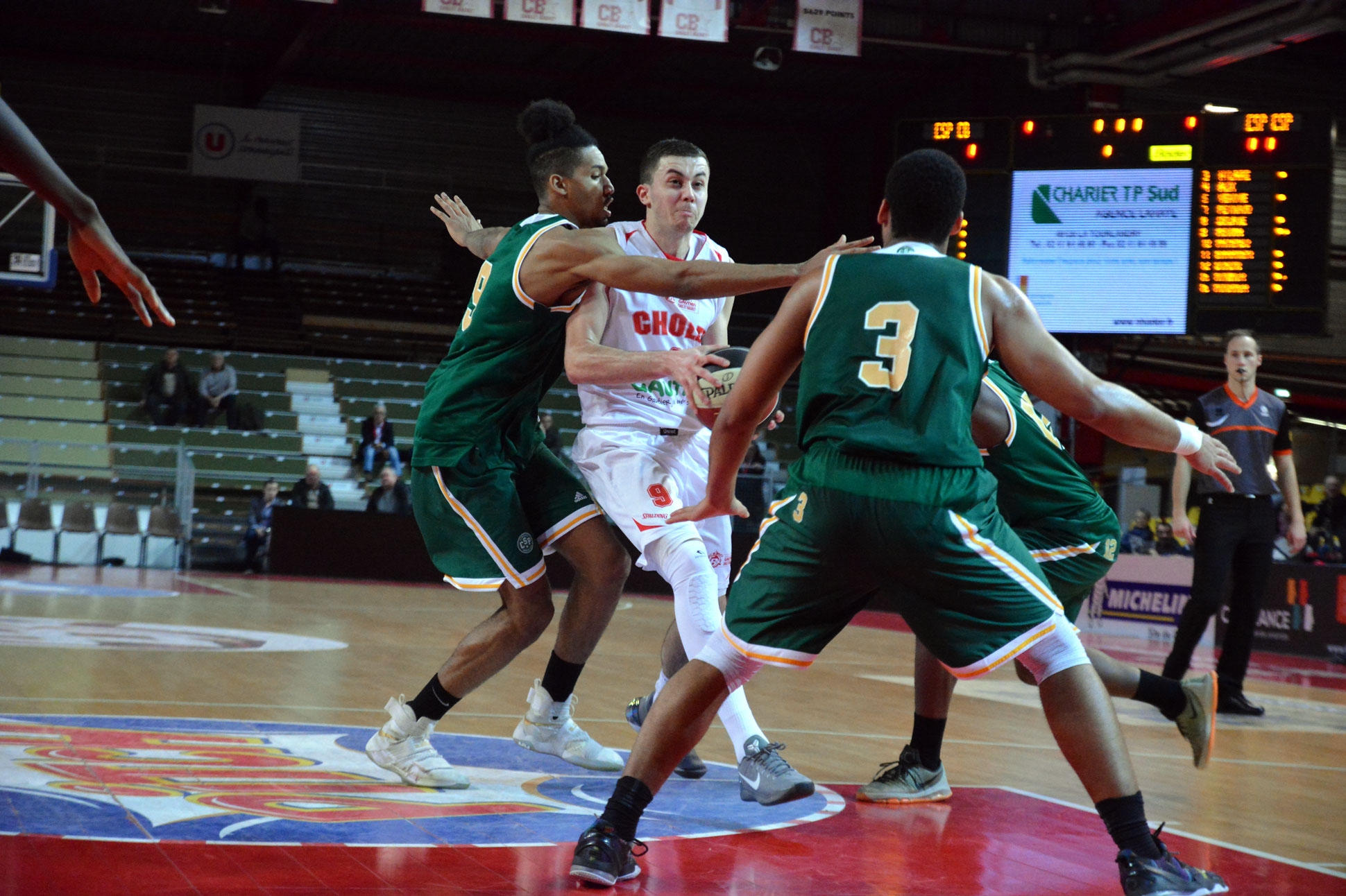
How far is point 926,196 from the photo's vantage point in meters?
3.25

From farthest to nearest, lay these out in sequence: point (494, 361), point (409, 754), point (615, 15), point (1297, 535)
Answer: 1. point (615, 15)
2. point (1297, 535)
3. point (494, 361)
4. point (409, 754)

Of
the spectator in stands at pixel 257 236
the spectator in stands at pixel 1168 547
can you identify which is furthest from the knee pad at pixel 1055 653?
the spectator in stands at pixel 257 236

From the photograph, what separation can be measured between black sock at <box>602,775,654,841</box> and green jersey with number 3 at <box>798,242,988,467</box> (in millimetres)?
924

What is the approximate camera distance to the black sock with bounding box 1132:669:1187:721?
4.47 metres

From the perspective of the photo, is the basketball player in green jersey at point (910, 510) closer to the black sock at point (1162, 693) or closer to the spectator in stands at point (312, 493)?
the black sock at point (1162, 693)

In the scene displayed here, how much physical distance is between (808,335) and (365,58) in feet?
72.6

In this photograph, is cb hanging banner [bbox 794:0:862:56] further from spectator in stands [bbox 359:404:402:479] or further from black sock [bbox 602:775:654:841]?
black sock [bbox 602:775:654:841]

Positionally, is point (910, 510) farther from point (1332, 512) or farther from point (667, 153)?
point (1332, 512)

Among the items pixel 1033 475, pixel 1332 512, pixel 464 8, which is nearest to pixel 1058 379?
pixel 1033 475

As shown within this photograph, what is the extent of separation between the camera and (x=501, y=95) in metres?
25.4

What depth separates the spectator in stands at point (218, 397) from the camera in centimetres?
1791

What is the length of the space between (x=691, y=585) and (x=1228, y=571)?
13.7ft

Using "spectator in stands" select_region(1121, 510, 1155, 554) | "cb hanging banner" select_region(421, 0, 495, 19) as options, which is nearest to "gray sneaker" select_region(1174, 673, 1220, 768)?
"spectator in stands" select_region(1121, 510, 1155, 554)

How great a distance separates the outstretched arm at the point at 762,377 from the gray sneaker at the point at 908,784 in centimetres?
149
